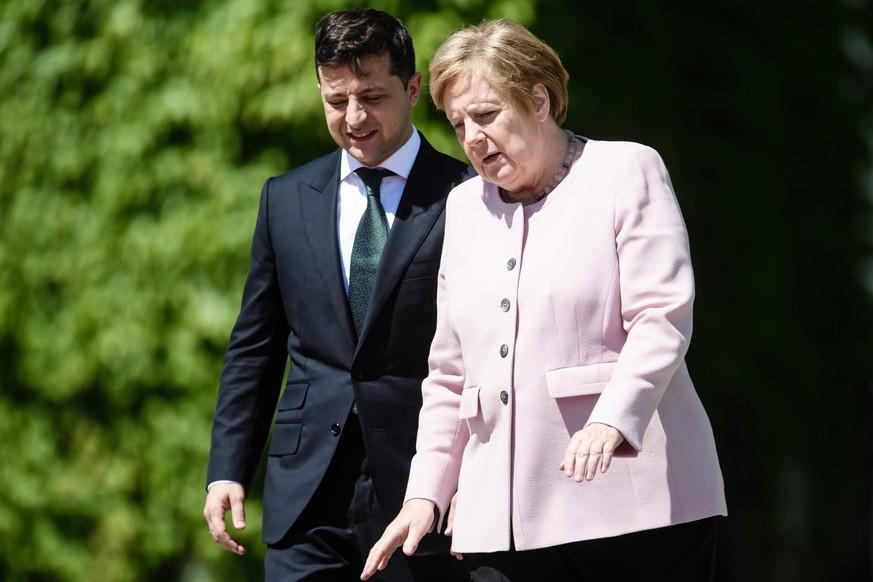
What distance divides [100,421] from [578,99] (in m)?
2.41

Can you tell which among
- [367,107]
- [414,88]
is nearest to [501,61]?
[367,107]

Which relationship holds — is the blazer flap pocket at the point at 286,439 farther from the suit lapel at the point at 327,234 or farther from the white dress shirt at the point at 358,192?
the white dress shirt at the point at 358,192

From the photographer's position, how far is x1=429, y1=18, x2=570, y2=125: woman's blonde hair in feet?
9.39

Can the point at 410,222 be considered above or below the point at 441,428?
above

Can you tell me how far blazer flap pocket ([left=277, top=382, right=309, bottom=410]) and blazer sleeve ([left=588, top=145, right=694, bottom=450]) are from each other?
1.02 m

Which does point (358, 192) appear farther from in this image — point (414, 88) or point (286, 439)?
point (286, 439)

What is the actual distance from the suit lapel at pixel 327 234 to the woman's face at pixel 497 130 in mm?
654

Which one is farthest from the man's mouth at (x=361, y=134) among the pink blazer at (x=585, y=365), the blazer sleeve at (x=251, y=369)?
the pink blazer at (x=585, y=365)

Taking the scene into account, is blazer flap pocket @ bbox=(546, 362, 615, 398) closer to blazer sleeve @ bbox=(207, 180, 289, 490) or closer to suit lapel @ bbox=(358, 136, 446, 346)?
suit lapel @ bbox=(358, 136, 446, 346)

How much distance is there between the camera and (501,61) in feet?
9.37

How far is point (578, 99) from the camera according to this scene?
5.92 meters

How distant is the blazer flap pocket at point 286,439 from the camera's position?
352 centimetres

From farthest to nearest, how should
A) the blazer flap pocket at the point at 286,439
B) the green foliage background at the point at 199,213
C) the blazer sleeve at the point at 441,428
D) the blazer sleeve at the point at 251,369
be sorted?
the green foliage background at the point at 199,213
the blazer sleeve at the point at 251,369
the blazer flap pocket at the point at 286,439
the blazer sleeve at the point at 441,428

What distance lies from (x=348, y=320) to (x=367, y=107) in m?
0.51
